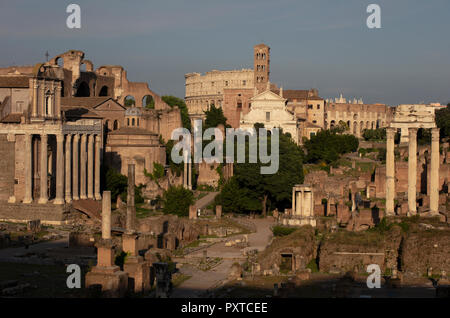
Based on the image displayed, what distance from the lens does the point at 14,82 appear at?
189 feet

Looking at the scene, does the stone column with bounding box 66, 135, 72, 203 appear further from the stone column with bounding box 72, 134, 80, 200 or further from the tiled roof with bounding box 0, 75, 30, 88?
the tiled roof with bounding box 0, 75, 30, 88

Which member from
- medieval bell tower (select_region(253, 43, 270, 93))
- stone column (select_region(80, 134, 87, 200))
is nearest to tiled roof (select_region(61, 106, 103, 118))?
stone column (select_region(80, 134, 87, 200))

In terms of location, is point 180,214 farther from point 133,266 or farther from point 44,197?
point 133,266

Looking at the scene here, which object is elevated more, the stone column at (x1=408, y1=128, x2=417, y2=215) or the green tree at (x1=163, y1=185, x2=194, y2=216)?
the stone column at (x1=408, y1=128, x2=417, y2=215)

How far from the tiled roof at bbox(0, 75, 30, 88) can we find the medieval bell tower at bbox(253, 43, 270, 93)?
180 feet

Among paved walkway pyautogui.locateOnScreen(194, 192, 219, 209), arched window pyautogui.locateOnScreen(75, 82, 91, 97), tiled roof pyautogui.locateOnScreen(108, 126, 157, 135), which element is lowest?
paved walkway pyautogui.locateOnScreen(194, 192, 219, 209)

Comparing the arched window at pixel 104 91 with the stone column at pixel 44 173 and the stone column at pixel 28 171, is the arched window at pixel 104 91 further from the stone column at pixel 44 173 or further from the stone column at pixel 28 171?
the stone column at pixel 28 171

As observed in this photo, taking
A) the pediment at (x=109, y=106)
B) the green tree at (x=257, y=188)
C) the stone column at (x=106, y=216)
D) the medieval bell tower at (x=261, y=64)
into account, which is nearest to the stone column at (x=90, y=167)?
the green tree at (x=257, y=188)

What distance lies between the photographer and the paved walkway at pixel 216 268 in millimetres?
34594

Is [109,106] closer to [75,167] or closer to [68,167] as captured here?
[75,167]

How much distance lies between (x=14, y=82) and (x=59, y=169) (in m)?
8.23

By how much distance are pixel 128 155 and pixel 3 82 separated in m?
14.0

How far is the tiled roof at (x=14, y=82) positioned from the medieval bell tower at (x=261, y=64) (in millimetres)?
54970

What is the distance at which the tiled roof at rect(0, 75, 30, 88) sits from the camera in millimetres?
57281
